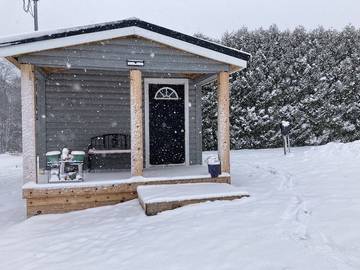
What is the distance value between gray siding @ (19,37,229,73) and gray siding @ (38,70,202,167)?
96.5 inches

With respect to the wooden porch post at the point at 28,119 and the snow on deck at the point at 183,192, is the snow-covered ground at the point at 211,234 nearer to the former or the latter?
the snow on deck at the point at 183,192

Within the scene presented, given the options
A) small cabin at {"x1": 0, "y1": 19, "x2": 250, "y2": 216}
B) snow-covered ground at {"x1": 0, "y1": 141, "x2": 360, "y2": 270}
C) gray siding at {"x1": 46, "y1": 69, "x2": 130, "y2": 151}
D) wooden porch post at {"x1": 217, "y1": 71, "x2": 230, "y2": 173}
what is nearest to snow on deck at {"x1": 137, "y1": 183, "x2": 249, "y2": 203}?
snow-covered ground at {"x1": 0, "y1": 141, "x2": 360, "y2": 270}

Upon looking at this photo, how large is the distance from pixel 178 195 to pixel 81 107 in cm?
450

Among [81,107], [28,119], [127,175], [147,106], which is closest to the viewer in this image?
[28,119]

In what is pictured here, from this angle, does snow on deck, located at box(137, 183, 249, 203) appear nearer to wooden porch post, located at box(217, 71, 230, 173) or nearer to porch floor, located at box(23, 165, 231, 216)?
porch floor, located at box(23, 165, 231, 216)

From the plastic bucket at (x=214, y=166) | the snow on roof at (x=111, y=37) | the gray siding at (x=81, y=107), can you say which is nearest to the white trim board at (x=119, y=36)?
the snow on roof at (x=111, y=37)

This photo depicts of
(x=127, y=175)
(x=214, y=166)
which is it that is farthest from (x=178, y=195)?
(x=127, y=175)

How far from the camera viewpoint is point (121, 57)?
7344mm

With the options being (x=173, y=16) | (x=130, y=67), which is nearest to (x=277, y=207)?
(x=130, y=67)

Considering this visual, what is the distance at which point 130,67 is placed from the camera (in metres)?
7.38

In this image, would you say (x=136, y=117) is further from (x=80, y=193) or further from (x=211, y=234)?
(x=211, y=234)

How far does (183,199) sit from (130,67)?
2839 mm

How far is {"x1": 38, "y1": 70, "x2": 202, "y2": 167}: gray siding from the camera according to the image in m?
9.55

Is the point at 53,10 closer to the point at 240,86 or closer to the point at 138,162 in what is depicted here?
the point at 240,86
